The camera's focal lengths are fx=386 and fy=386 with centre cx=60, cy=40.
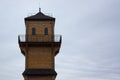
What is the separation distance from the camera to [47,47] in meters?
51.0

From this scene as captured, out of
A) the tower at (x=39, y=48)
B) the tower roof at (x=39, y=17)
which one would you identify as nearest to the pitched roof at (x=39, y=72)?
the tower at (x=39, y=48)

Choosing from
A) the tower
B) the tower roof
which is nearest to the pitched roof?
the tower

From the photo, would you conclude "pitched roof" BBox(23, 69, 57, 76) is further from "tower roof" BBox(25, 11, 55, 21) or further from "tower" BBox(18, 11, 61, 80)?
"tower roof" BBox(25, 11, 55, 21)

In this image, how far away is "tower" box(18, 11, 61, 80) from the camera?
49.6 m

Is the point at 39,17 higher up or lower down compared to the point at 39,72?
higher up

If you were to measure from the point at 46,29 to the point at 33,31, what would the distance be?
1764 mm

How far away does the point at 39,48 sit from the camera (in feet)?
167

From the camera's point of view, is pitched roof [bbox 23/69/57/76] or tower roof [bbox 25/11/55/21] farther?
tower roof [bbox 25/11/55/21]

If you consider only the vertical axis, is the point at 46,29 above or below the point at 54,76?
above

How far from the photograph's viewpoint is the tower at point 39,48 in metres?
49.6

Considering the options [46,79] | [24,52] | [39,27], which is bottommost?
[46,79]

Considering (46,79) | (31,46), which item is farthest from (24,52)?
(46,79)

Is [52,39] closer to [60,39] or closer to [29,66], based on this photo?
[60,39]

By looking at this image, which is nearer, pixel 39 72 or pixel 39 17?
pixel 39 72
